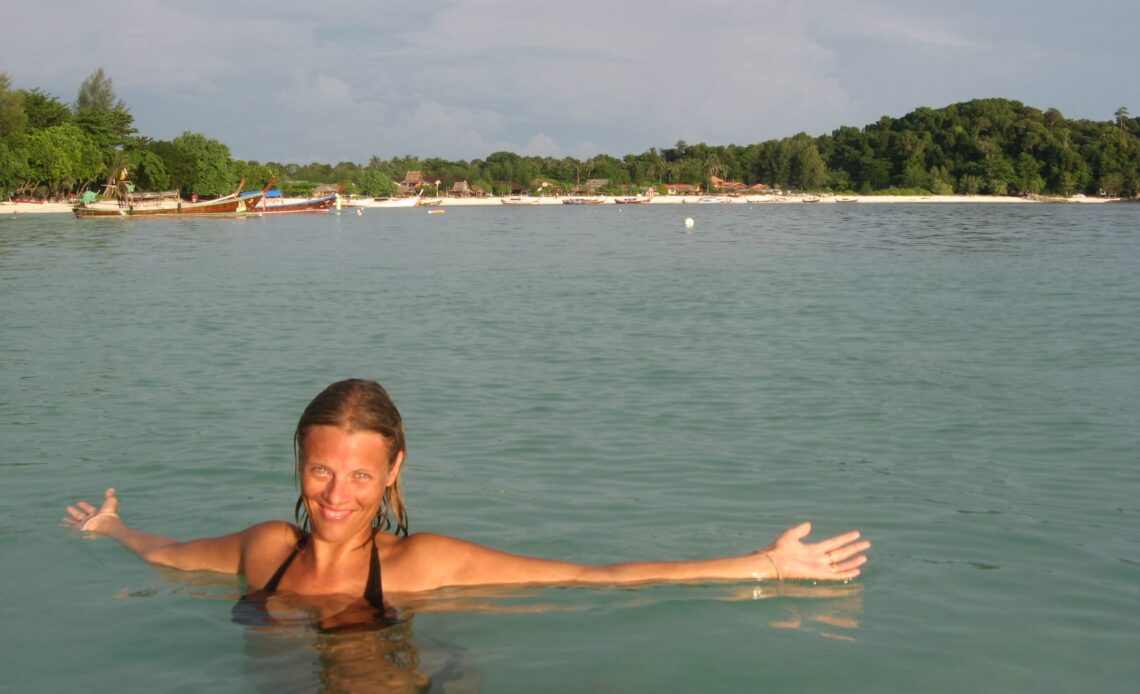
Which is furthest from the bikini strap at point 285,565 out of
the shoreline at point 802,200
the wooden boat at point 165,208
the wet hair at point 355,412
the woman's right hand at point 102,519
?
the shoreline at point 802,200

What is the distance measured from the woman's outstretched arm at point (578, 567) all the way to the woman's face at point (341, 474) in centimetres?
42

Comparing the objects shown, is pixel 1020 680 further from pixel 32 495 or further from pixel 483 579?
pixel 32 495

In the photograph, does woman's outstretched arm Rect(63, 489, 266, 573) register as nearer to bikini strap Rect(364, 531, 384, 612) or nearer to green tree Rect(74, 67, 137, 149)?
bikini strap Rect(364, 531, 384, 612)

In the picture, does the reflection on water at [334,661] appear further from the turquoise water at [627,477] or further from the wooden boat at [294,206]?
the wooden boat at [294,206]

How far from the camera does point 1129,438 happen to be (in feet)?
29.9

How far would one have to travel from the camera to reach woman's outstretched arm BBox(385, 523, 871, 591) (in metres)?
4.41

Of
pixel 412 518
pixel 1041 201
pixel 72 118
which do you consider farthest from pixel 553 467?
pixel 1041 201

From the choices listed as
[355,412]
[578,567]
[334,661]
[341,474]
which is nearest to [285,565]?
[334,661]

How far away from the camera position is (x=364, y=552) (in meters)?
4.34

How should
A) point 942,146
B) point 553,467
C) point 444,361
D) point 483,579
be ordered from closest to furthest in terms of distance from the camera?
point 483,579 < point 553,467 < point 444,361 < point 942,146

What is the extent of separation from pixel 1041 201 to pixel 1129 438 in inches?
6900

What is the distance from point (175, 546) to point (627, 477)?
3.63m

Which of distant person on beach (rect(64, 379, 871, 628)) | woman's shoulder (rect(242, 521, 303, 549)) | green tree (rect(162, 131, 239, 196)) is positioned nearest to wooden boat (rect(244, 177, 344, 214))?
green tree (rect(162, 131, 239, 196))

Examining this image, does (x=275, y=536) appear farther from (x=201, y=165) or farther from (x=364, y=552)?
(x=201, y=165)
